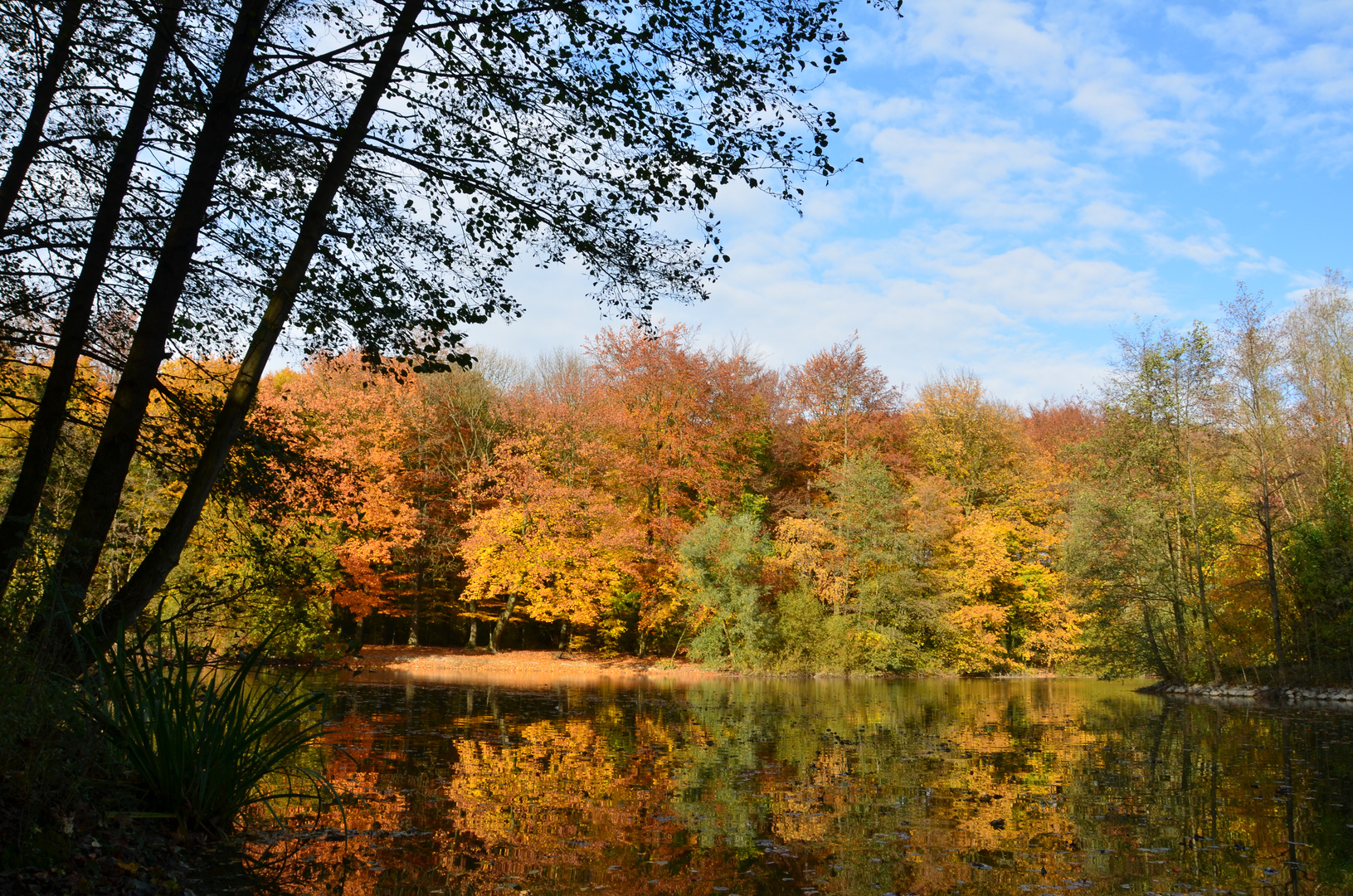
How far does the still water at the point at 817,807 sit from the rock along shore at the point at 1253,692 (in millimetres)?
7406

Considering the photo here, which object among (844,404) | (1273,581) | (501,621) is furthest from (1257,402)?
(501,621)

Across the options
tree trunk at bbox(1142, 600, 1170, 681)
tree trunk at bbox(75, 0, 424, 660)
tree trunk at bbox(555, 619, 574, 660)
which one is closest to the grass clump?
tree trunk at bbox(75, 0, 424, 660)

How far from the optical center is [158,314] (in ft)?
17.8

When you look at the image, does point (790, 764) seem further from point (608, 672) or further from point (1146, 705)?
point (608, 672)

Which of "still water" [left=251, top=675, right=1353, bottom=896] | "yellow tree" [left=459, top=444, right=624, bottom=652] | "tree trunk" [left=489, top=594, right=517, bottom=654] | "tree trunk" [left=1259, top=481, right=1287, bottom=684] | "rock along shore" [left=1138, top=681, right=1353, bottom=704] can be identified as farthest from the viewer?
"tree trunk" [left=489, top=594, right=517, bottom=654]

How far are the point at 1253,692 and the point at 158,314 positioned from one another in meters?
23.9

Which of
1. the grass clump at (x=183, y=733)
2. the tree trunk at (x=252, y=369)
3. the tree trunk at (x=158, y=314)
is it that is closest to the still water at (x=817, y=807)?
the grass clump at (x=183, y=733)

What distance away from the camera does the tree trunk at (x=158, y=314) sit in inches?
206

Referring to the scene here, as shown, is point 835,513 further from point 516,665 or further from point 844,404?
point 516,665

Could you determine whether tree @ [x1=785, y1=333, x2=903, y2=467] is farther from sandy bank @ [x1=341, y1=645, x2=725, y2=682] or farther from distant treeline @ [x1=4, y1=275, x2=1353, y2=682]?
sandy bank @ [x1=341, y1=645, x2=725, y2=682]

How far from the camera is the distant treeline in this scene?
22.0 m

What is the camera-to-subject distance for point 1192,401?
23.7 m

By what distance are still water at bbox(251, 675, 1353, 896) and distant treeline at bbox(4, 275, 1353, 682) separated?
Result: 32.0 feet

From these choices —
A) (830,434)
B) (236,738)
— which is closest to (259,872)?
(236,738)
